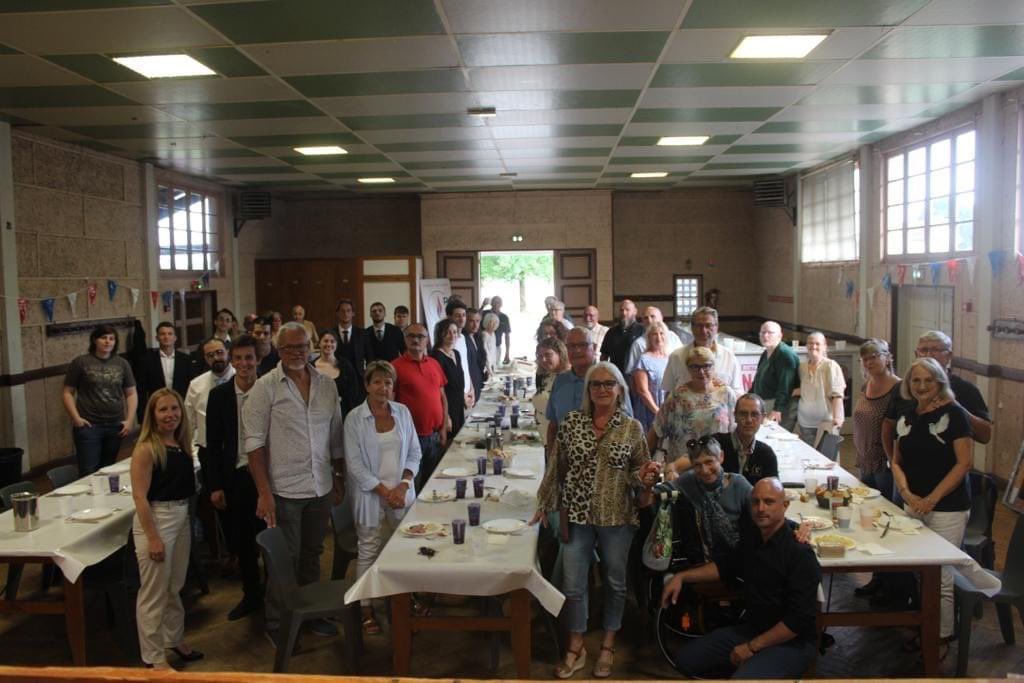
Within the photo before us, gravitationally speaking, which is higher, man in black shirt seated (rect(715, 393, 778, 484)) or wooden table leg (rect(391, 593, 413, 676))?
man in black shirt seated (rect(715, 393, 778, 484))

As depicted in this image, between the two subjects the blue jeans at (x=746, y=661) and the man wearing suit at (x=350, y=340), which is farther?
the man wearing suit at (x=350, y=340)

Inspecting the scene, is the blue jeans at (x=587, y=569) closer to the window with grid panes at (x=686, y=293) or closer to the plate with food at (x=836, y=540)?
the plate with food at (x=836, y=540)

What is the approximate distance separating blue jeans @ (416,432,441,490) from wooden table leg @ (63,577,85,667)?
7.73 feet

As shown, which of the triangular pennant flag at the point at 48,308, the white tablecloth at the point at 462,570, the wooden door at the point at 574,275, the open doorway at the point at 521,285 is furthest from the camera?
the open doorway at the point at 521,285

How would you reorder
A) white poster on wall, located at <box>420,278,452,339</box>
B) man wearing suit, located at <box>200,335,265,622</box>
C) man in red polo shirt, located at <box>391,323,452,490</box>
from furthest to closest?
1. white poster on wall, located at <box>420,278,452,339</box>
2. man in red polo shirt, located at <box>391,323,452,490</box>
3. man wearing suit, located at <box>200,335,265,622</box>

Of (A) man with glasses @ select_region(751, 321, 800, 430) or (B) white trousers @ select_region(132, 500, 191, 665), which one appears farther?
(A) man with glasses @ select_region(751, 321, 800, 430)

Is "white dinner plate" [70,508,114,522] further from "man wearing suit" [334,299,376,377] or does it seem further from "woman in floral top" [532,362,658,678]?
"man wearing suit" [334,299,376,377]

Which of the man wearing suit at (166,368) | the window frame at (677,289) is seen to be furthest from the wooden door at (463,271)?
the man wearing suit at (166,368)

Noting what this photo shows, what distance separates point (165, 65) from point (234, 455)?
2933 mm

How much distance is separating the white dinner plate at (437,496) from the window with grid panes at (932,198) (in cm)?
598

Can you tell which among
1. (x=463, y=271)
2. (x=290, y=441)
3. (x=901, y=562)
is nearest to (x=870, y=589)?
(x=901, y=562)

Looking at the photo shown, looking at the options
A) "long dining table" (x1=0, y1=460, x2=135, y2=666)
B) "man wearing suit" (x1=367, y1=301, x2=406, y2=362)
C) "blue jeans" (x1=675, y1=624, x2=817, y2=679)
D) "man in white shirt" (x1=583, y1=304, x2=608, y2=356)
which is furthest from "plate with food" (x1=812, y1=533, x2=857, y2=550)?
"man wearing suit" (x1=367, y1=301, x2=406, y2=362)

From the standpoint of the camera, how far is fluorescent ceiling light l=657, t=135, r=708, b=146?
9281 millimetres

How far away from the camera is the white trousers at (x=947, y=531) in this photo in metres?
4.10
